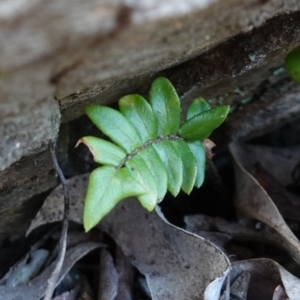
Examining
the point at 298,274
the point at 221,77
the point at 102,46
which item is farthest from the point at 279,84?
the point at 102,46

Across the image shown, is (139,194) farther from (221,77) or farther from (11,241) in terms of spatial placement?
(11,241)

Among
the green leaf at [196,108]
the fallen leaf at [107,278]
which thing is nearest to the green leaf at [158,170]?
the green leaf at [196,108]

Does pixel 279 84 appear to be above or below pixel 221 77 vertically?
below

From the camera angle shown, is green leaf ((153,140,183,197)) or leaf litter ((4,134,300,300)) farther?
leaf litter ((4,134,300,300))

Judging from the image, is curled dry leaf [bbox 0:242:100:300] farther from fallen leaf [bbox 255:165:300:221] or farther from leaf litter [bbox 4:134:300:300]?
fallen leaf [bbox 255:165:300:221]

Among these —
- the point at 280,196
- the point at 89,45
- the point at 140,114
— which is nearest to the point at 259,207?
the point at 280,196

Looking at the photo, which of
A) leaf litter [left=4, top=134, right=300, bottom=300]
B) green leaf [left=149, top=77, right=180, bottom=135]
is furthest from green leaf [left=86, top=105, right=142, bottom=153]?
leaf litter [left=4, top=134, right=300, bottom=300]
